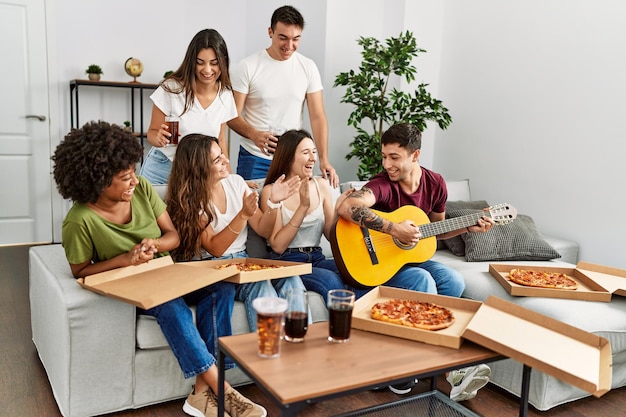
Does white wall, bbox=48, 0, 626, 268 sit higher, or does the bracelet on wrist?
white wall, bbox=48, 0, 626, 268

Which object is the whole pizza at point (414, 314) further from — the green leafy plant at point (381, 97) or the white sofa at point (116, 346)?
the green leafy plant at point (381, 97)

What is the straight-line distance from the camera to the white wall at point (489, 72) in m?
3.37

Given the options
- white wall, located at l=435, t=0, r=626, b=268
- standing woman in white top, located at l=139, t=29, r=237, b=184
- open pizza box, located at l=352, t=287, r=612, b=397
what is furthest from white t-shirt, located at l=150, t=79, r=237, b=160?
white wall, located at l=435, t=0, r=626, b=268

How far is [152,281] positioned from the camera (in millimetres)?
1957

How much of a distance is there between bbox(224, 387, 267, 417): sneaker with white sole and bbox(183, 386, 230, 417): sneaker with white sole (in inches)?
1.6

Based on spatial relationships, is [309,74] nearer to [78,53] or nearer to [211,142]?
[211,142]

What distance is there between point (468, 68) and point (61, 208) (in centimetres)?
350

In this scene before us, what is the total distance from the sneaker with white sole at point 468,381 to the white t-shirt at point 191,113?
157cm

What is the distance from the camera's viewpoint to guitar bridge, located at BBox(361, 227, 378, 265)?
253cm

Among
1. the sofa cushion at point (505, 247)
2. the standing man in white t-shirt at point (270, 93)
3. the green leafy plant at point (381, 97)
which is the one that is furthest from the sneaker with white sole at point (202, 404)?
the green leafy plant at point (381, 97)

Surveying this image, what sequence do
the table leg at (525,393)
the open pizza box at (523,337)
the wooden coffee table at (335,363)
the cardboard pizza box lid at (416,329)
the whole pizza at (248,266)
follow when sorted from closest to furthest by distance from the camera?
1. the wooden coffee table at (335,363)
2. the open pizza box at (523,337)
3. the cardboard pizza box lid at (416,329)
4. the table leg at (525,393)
5. the whole pizza at (248,266)

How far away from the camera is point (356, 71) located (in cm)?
449

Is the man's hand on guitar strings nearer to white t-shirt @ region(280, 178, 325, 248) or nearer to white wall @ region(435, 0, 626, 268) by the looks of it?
white t-shirt @ region(280, 178, 325, 248)

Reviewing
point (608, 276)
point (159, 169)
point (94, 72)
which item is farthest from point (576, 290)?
point (94, 72)
